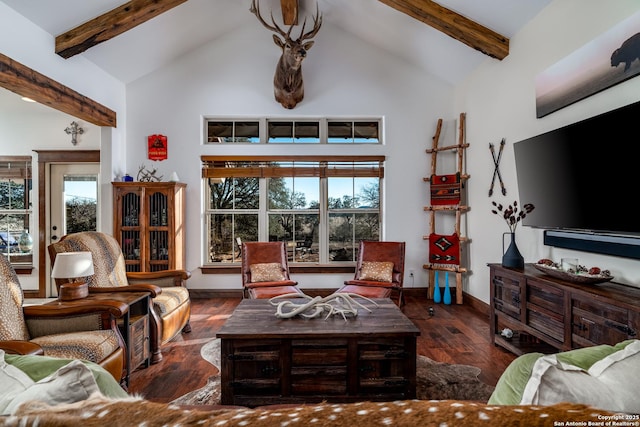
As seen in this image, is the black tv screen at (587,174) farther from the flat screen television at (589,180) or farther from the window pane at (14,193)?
the window pane at (14,193)

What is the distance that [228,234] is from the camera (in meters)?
5.23

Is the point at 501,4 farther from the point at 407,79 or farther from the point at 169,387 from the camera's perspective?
the point at 169,387

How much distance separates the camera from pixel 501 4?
3.45 metres

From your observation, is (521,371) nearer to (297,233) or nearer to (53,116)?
(297,233)

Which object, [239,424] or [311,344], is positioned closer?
[239,424]

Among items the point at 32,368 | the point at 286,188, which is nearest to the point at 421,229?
the point at 286,188

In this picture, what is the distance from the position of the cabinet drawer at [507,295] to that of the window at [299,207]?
7.42 ft

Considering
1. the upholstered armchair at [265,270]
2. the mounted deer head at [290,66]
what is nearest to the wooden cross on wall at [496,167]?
the mounted deer head at [290,66]

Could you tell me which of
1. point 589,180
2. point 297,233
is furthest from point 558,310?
point 297,233

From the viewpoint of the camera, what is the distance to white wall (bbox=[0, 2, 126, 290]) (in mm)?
3311

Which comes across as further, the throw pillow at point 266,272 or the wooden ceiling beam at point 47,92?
the throw pillow at point 266,272

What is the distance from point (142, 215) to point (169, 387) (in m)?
2.72

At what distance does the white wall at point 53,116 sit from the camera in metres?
3.31

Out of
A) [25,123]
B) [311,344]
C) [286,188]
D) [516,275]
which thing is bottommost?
[311,344]
